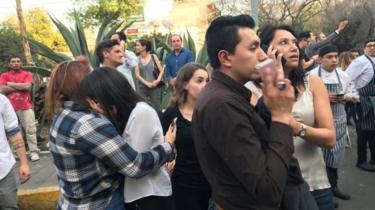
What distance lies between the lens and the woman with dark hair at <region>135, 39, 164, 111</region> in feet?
25.3

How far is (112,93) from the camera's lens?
8.36 ft

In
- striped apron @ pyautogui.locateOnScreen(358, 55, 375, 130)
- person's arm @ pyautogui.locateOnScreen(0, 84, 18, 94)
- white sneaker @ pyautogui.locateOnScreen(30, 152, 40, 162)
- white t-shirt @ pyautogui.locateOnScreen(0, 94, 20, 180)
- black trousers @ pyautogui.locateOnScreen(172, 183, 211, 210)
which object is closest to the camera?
black trousers @ pyautogui.locateOnScreen(172, 183, 211, 210)

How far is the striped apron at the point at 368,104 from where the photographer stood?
6.20 metres

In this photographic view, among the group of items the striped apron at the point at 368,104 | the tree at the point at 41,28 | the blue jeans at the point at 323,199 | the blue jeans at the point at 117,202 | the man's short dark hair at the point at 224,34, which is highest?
the man's short dark hair at the point at 224,34

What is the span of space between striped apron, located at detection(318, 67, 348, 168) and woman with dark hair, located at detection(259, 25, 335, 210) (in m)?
1.90

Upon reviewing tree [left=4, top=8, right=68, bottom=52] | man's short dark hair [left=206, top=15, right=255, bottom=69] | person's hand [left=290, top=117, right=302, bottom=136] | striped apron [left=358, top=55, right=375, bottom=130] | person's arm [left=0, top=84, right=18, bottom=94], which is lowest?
tree [left=4, top=8, right=68, bottom=52]

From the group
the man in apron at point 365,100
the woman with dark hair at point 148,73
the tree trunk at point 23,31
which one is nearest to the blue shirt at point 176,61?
the woman with dark hair at point 148,73

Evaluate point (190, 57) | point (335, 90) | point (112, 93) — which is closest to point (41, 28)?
point (190, 57)

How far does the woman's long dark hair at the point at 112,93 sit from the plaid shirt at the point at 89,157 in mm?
103

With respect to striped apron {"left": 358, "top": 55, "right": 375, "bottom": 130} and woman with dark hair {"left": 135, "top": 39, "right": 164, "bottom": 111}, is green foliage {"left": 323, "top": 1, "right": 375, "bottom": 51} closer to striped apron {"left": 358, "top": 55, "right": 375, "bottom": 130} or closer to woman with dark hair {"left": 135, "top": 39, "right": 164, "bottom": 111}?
woman with dark hair {"left": 135, "top": 39, "right": 164, "bottom": 111}

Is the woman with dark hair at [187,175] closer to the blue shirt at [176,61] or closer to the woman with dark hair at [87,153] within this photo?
the woman with dark hair at [87,153]

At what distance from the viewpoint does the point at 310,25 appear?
3073cm

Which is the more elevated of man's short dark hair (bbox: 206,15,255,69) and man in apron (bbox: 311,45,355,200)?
man's short dark hair (bbox: 206,15,255,69)

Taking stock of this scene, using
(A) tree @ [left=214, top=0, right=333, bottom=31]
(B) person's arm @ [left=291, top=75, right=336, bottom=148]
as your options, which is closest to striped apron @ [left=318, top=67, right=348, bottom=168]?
(B) person's arm @ [left=291, top=75, right=336, bottom=148]
